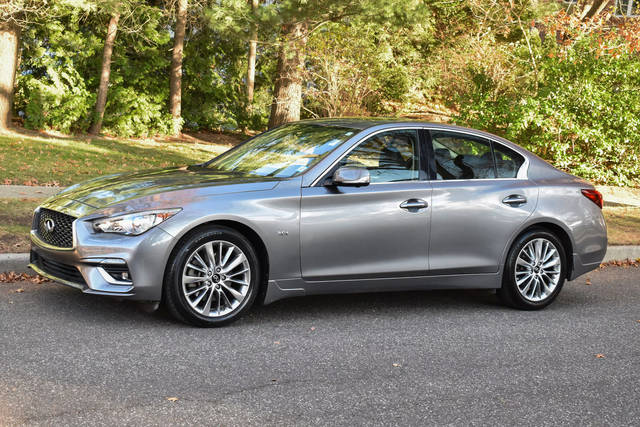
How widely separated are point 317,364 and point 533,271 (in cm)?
283

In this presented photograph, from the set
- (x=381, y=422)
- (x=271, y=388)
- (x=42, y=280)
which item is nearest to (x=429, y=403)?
(x=381, y=422)

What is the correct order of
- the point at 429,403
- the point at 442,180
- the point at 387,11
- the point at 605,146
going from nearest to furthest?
the point at 429,403, the point at 442,180, the point at 605,146, the point at 387,11

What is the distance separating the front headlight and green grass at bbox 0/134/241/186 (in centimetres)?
727

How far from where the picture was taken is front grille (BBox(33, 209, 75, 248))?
6.16 meters

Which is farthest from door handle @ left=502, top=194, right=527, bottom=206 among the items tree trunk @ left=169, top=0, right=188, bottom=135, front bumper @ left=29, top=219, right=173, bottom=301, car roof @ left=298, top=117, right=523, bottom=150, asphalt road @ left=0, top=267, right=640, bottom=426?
tree trunk @ left=169, top=0, right=188, bottom=135

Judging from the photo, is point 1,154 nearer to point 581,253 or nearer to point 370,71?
point 370,71

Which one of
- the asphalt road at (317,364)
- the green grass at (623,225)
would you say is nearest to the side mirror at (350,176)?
the asphalt road at (317,364)

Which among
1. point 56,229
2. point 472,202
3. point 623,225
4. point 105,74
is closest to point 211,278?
point 56,229

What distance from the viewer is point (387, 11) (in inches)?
668

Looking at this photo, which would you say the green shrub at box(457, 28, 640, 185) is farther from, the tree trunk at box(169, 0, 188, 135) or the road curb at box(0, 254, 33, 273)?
the road curb at box(0, 254, 33, 273)

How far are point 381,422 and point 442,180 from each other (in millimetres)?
2995

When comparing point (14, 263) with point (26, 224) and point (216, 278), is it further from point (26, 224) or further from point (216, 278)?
point (216, 278)

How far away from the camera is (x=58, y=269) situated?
625cm

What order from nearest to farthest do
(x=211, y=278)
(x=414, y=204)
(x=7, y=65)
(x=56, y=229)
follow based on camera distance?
1. (x=211, y=278)
2. (x=56, y=229)
3. (x=414, y=204)
4. (x=7, y=65)
